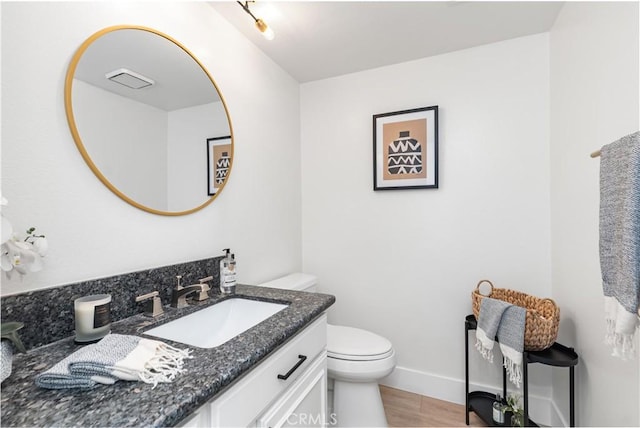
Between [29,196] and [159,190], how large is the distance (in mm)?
429

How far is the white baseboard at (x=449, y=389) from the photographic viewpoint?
171 cm

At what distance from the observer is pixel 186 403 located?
1.86 ft

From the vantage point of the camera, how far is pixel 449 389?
192cm

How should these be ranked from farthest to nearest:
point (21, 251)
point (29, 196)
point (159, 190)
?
point (159, 190) → point (29, 196) → point (21, 251)

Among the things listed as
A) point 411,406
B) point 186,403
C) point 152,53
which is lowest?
point 411,406

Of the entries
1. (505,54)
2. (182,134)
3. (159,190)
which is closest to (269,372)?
(159,190)

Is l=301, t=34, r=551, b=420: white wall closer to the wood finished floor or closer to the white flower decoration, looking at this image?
the wood finished floor

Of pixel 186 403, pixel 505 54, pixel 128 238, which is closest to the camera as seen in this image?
pixel 186 403

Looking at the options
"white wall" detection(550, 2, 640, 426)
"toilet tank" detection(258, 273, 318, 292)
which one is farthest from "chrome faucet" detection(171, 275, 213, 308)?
"white wall" detection(550, 2, 640, 426)

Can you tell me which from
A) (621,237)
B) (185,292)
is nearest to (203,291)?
(185,292)

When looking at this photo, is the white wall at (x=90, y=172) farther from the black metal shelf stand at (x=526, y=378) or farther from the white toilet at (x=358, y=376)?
the black metal shelf stand at (x=526, y=378)

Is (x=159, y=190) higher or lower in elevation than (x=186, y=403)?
higher

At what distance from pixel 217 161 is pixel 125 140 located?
45 centimetres

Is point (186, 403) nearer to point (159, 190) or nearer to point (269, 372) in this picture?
point (269, 372)
